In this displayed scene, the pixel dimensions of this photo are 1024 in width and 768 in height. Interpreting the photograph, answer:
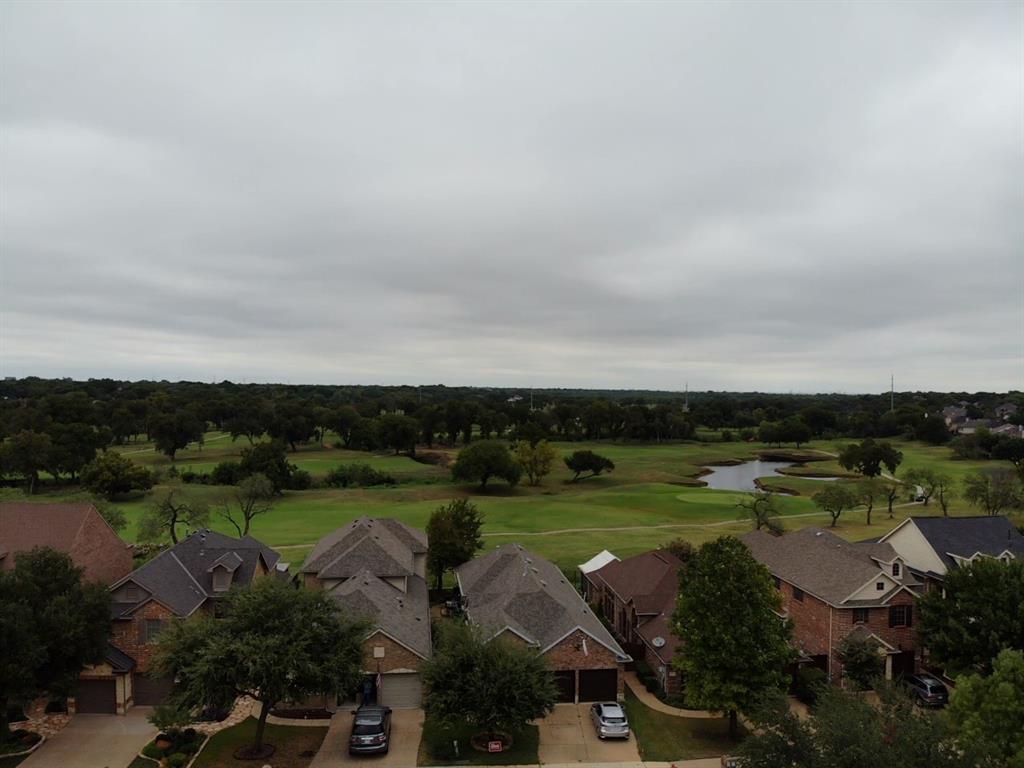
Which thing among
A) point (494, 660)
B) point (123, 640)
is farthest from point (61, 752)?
point (494, 660)

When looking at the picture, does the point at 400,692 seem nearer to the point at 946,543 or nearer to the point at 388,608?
the point at 388,608

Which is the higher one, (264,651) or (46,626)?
(46,626)

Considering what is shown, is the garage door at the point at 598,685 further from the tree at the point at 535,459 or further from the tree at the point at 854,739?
the tree at the point at 535,459

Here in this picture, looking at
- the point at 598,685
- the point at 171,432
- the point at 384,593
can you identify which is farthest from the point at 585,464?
the point at 598,685

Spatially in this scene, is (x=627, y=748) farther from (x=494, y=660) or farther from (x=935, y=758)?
(x=935, y=758)

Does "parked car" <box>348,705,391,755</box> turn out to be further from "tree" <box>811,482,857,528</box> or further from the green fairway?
"tree" <box>811,482,857,528</box>

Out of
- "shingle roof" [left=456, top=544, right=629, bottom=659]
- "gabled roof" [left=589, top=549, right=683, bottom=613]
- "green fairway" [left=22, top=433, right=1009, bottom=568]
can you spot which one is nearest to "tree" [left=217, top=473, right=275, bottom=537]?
"green fairway" [left=22, top=433, right=1009, bottom=568]

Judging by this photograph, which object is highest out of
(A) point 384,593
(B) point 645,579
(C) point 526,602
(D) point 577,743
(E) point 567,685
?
(C) point 526,602
